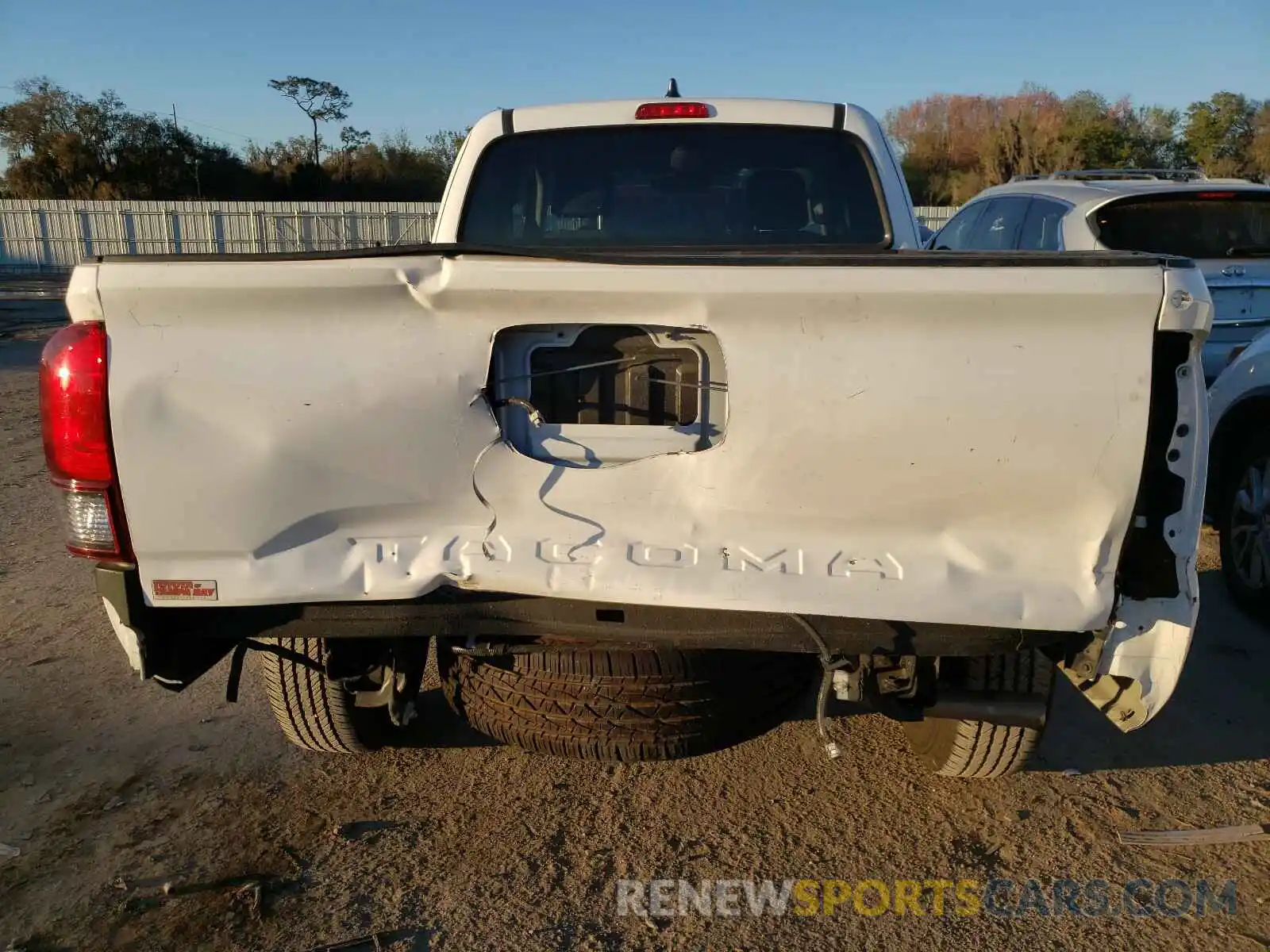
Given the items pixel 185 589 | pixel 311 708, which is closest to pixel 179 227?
pixel 311 708

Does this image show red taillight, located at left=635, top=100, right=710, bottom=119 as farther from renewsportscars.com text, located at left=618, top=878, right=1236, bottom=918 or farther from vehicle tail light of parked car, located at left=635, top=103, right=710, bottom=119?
renewsportscars.com text, located at left=618, top=878, right=1236, bottom=918

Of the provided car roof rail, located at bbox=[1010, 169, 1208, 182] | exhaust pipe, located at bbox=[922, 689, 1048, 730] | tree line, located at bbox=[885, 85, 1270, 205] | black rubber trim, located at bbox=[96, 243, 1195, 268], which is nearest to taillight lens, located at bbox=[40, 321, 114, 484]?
black rubber trim, located at bbox=[96, 243, 1195, 268]

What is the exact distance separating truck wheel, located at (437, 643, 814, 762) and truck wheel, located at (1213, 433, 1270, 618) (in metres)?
2.85

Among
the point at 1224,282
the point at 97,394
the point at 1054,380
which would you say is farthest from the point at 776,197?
the point at 1224,282

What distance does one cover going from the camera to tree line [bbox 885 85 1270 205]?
3641 cm

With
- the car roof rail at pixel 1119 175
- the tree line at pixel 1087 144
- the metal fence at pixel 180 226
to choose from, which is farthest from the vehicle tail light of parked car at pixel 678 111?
the tree line at pixel 1087 144

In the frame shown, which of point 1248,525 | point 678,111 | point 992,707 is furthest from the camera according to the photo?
point 1248,525

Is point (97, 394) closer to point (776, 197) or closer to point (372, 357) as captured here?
point (372, 357)

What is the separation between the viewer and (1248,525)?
14.9 feet

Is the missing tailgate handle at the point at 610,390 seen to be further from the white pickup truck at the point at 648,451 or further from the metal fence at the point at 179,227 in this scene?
the metal fence at the point at 179,227

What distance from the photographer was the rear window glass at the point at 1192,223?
19.7ft

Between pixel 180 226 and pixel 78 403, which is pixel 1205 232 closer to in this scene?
pixel 78 403

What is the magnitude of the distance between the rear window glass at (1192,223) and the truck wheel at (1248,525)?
189 cm

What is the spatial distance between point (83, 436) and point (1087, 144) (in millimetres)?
40746
